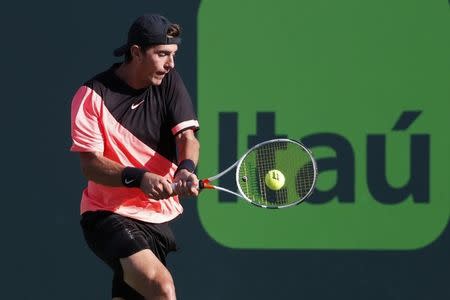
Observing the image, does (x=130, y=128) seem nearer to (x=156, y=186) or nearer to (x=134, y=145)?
(x=134, y=145)

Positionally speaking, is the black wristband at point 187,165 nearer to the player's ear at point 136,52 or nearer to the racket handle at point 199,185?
the racket handle at point 199,185

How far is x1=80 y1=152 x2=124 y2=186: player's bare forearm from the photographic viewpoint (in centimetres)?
535

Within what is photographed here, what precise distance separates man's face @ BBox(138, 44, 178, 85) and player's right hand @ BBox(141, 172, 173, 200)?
1.55 ft

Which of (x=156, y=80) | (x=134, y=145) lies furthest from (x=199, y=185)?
(x=156, y=80)

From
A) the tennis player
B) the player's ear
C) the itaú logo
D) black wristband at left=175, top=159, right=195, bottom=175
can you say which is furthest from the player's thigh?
the itaú logo

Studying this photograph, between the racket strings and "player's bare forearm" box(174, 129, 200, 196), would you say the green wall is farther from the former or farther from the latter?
"player's bare forearm" box(174, 129, 200, 196)

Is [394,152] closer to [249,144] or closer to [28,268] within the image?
[249,144]

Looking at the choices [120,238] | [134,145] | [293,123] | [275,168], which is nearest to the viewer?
[120,238]

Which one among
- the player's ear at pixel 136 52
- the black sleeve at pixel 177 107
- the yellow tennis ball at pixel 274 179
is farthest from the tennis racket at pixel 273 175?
the player's ear at pixel 136 52

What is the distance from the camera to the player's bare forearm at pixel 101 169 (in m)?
5.35

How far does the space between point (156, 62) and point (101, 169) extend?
0.49m

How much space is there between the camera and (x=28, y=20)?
22.7 feet

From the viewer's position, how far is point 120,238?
213 inches

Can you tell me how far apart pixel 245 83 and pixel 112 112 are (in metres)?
1.40
